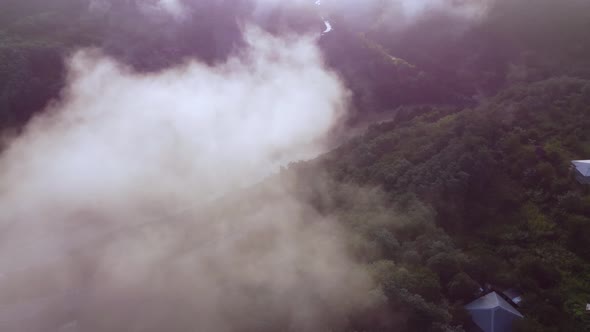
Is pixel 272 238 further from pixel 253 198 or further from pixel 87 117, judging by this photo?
pixel 87 117

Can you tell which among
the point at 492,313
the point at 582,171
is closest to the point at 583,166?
the point at 582,171

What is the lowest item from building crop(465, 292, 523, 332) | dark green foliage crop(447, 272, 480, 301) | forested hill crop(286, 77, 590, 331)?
building crop(465, 292, 523, 332)

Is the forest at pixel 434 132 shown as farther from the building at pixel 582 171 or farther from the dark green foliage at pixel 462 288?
the building at pixel 582 171

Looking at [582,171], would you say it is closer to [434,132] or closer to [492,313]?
[434,132]

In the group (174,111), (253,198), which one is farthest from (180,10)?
(253,198)

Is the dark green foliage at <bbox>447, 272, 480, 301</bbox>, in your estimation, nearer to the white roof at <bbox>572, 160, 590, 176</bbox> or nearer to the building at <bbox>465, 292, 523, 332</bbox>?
the building at <bbox>465, 292, 523, 332</bbox>

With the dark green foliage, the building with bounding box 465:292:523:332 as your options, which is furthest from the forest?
the building with bounding box 465:292:523:332
